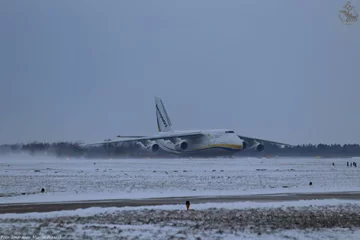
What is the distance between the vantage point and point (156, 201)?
18719 mm

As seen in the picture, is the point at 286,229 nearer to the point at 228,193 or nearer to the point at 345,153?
the point at 228,193

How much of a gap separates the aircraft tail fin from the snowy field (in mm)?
66421

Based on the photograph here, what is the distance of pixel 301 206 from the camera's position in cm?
1633

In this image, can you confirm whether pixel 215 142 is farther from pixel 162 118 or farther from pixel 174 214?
pixel 174 214

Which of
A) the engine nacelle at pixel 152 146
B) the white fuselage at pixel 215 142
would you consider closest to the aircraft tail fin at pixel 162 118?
the white fuselage at pixel 215 142

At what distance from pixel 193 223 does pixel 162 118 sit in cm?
7121

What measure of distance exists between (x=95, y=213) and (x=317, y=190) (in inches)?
483

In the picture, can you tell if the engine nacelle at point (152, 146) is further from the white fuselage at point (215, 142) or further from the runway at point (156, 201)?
the runway at point (156, 201)

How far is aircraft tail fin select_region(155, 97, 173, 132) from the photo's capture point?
82.9 m

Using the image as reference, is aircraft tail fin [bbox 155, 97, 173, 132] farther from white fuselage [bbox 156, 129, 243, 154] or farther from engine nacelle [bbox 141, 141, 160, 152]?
engine nacelle [bbox 141, 141, 160, 152]

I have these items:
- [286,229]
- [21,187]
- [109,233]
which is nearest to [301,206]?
[286,229]

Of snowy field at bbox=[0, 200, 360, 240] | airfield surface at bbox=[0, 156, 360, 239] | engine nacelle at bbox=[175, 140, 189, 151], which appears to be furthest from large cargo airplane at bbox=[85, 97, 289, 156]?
snowy field at bbox=[0, 200, 360, 240]

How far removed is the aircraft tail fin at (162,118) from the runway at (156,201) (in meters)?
61.0

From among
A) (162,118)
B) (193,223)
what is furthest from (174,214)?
(162,118)
